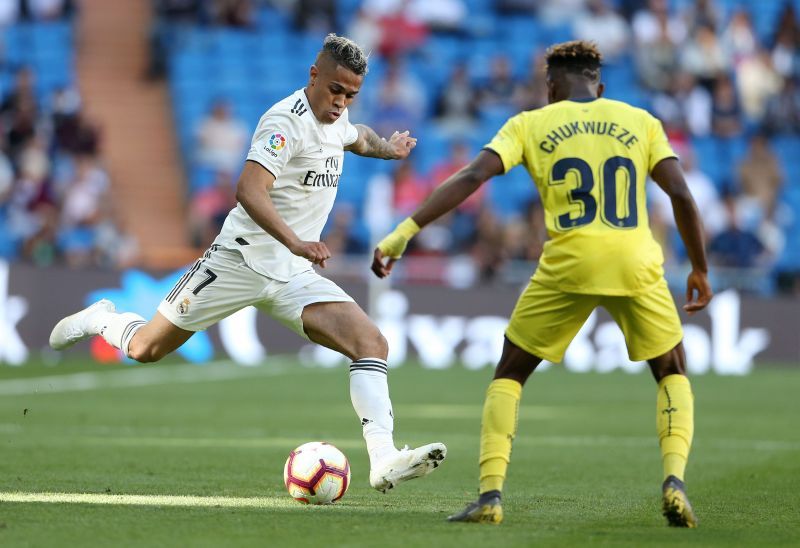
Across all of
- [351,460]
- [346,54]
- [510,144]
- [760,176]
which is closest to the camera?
[510,144]

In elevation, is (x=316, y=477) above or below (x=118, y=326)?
below

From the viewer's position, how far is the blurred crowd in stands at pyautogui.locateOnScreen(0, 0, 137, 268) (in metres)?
21.0

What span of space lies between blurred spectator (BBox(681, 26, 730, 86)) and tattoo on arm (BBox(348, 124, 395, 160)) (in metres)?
16.2

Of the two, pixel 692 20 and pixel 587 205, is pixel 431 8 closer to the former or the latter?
pixel 692 20

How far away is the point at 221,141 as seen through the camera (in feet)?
74.2

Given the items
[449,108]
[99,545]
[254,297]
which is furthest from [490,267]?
[99,545]

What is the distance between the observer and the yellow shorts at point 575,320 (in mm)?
6695

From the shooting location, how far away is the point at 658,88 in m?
23.7

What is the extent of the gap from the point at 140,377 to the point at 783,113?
38.8 ft

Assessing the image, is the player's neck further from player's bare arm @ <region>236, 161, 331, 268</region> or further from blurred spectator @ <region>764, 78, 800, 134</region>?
blurred spectator @ <region>764, 78, 800, 134</region>

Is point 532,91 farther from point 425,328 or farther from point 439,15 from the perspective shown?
point 425,328

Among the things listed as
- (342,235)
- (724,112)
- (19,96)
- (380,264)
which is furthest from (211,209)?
(380,264)

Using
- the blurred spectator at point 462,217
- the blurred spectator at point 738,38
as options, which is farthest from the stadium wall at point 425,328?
the blurred spectator at point 738,38

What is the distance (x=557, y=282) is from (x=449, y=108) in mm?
16898
